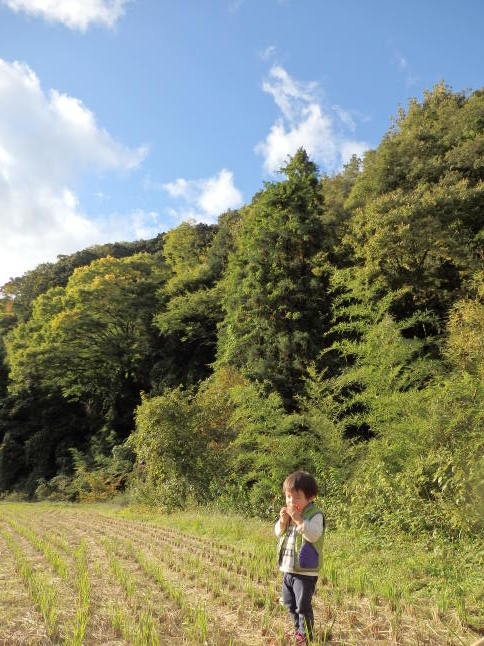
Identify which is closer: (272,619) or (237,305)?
(272,619)

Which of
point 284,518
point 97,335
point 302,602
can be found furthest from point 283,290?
point 97,335

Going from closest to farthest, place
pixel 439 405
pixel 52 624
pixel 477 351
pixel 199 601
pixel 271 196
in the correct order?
pixel 52 624
pixel 199 601
pixel 439 405
pixel 477 351
pixel 271 196

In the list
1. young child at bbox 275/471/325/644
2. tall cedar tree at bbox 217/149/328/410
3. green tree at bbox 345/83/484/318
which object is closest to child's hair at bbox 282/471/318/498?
young child at bbox 275/471/325/644

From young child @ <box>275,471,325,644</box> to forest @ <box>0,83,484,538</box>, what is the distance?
2.83 m

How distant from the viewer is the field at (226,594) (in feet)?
10.5

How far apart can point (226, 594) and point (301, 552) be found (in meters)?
1.53

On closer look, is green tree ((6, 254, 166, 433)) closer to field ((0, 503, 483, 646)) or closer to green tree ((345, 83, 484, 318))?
green tree ((345, 83, 484, 318))

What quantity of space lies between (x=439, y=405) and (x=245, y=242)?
42.5 feet

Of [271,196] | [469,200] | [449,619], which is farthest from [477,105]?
[449,619]

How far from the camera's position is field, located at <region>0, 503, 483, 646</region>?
3.19 meters

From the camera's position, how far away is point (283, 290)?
619 inches

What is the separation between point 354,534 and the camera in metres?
6.30

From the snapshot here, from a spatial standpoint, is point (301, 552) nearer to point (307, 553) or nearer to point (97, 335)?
point (307, 553)

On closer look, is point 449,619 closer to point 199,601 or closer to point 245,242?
point 199,601
